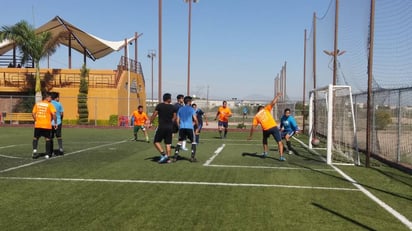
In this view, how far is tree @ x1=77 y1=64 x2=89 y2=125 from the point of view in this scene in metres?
32.6

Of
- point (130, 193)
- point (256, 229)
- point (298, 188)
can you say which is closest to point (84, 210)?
point (130, 193)

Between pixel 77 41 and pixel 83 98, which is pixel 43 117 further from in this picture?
pixel 77 41

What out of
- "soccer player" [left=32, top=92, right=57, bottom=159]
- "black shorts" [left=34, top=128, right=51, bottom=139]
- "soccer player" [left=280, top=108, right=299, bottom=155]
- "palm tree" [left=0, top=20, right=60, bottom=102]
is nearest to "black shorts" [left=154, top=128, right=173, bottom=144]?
"soccer player" [left=32, top=92, right=57, bottom=159]

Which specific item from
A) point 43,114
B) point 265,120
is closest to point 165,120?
point 265,120

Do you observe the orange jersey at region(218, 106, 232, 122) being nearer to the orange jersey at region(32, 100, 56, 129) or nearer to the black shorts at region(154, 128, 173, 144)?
the black shorts at region(154, 128, 173, 144)

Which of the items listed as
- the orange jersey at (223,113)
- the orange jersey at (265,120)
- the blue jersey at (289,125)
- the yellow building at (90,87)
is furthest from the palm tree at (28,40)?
the orange jersey at (265,120)

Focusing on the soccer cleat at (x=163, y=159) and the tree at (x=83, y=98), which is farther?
the tree at (x=83, y=98)

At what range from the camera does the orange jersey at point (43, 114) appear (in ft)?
35.8

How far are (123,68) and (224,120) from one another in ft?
65.3

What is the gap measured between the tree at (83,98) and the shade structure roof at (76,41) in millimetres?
6538

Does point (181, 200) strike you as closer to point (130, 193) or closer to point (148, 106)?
point (130, 193)

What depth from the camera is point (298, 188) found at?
25.1 ft

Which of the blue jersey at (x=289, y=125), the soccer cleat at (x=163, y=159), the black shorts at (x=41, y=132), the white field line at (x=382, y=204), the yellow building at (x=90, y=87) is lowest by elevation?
the white field line at (x=382, y=204)

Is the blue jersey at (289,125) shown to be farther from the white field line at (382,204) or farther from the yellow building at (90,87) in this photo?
the yellow building at (90,87)
